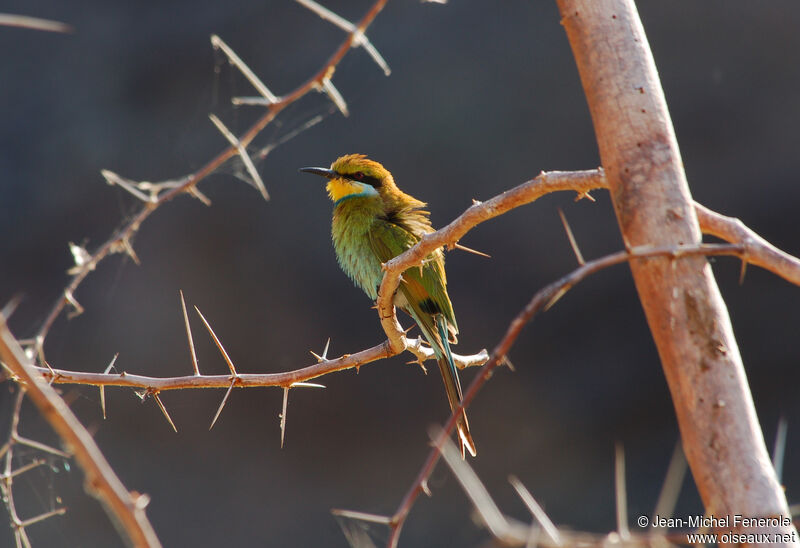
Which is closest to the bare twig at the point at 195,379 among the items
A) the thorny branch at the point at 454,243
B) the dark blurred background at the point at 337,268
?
the thorny branch at the point at 454,243

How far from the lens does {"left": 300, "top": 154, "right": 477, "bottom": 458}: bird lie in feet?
6.01

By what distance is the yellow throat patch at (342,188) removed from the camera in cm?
213

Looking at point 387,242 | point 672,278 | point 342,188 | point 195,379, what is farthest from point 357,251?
point 672,278

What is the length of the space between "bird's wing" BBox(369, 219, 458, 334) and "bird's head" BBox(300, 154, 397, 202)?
0.59 ft

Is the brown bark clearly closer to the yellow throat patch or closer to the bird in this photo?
the bird

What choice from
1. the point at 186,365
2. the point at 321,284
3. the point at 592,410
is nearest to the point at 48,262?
the point at 186,365

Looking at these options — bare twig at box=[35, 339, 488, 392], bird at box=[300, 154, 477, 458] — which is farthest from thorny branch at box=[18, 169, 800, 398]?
bird at box=[300, 154, 477, 458]

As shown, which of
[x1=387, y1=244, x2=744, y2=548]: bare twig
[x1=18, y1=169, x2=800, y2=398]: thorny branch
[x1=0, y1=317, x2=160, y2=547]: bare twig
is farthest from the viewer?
[x1=18, y1=169, x2=800, y2=398]: thorny branch

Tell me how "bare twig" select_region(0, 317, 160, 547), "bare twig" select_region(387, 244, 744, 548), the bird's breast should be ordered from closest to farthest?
"bare twig" select_region(0, 317, 160, 547)
"bare twig" select_region(387, 244, 744, 548)
the bird's breast

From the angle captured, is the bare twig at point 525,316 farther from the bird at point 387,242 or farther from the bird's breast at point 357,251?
the bird's breast at point 357,251

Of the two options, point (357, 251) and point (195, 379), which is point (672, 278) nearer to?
point (195, 379)

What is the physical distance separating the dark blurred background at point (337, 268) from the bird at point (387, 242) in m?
1.51

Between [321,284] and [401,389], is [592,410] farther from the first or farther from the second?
[321,284]

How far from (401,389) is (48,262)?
189cm
